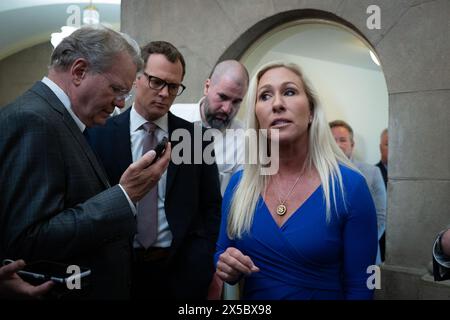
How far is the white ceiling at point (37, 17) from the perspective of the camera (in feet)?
25.7

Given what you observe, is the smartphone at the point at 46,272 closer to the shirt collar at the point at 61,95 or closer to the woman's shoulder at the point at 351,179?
the shirt collar at the point at 61,95

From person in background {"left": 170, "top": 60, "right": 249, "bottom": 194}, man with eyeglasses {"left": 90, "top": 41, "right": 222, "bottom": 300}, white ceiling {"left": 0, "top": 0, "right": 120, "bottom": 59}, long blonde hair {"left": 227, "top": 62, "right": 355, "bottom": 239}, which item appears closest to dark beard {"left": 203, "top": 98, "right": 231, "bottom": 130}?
person in background {"left": 170, "top": 60, "right": 249, "bottom": 194}

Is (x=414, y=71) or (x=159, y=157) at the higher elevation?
(x=414, y=71)

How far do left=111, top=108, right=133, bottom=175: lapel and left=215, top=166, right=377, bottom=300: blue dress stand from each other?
2.61ft

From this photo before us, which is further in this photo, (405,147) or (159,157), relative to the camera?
(405,147)

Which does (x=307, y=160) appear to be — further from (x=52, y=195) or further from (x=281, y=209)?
(x=52, y=195)

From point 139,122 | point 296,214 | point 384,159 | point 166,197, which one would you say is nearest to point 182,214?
point 166,197

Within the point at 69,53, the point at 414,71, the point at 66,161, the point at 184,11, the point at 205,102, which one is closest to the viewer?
the point at 66,161

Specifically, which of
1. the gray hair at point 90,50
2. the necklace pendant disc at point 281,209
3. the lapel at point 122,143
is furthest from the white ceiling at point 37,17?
the necklace pendant disc at point 281,209

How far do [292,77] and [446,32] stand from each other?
1.80 metres

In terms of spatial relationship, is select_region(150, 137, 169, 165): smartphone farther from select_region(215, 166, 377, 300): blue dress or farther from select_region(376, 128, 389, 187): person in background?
select_region(376, 128, 389, 187): person in background

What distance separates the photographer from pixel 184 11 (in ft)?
15.2
